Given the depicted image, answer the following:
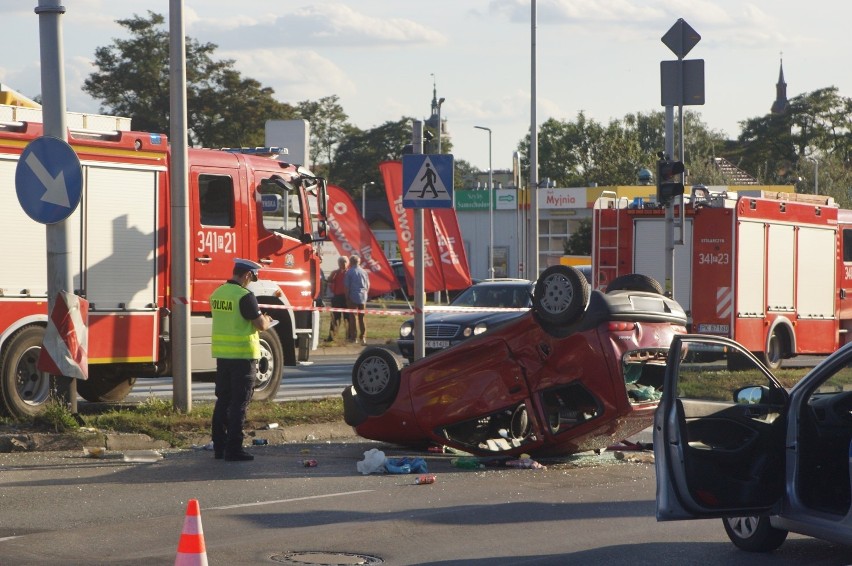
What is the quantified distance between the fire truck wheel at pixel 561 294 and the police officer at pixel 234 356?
2.58 metres

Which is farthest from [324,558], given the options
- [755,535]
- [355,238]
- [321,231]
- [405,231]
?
[355,238]

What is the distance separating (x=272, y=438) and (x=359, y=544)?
5571 millimetres

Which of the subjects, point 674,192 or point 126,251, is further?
point 674,192

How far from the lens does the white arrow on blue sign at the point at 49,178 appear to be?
11992 millimetres

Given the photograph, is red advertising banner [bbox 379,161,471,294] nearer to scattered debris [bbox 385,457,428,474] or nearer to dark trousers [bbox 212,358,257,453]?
dark trousers [bbox 212,358,257,453]

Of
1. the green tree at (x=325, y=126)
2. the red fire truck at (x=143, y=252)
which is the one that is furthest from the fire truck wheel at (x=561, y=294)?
the green tree at (x=325, y=126)

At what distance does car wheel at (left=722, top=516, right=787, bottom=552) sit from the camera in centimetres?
779

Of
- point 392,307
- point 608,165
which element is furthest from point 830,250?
point 608,165

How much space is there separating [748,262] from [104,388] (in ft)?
37.4

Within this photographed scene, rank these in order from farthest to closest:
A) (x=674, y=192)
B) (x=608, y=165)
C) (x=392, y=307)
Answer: (x=608, y=165)
(x=392, y=307)
(x=674, y=192)

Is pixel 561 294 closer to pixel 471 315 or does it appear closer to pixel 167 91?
pixel 471 315

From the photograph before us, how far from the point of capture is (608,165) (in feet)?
299

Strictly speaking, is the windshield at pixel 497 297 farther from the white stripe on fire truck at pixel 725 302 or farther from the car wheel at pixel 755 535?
the car wheel at pixel 755 535

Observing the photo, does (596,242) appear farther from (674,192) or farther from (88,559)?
(88,559)
